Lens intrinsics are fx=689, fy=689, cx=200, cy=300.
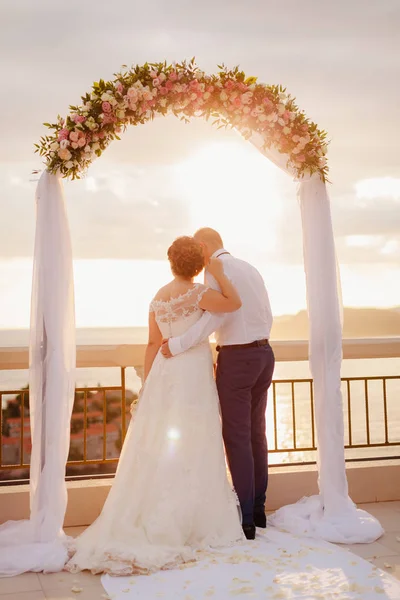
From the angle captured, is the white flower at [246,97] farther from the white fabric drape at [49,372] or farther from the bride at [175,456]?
the white fabric drape at [49,372]

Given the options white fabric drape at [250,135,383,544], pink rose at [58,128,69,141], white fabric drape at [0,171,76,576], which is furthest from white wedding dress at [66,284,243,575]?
pink rose at [58,128,69,141]

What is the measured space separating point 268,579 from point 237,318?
5.26ft

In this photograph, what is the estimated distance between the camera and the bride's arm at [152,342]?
4.55 metres

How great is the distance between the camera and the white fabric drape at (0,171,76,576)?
4266 millimetres

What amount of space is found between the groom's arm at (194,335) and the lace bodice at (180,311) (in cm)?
5

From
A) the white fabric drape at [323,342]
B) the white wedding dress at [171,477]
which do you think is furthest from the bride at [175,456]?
the white fabric drape at [323,342]

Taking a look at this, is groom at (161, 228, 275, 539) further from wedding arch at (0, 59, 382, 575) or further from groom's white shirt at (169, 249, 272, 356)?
wedding arch at (0, 59, 382, 575)

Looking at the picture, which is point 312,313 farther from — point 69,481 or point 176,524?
point 69,481

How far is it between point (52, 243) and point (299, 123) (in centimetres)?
189

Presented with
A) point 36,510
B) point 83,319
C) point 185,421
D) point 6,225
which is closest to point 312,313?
point 185,421

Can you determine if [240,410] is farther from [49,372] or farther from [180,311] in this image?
[49,372]

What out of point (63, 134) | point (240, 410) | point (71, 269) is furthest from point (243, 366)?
point (63, 134)

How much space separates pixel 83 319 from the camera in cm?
484

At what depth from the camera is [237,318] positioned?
4.49 meters
